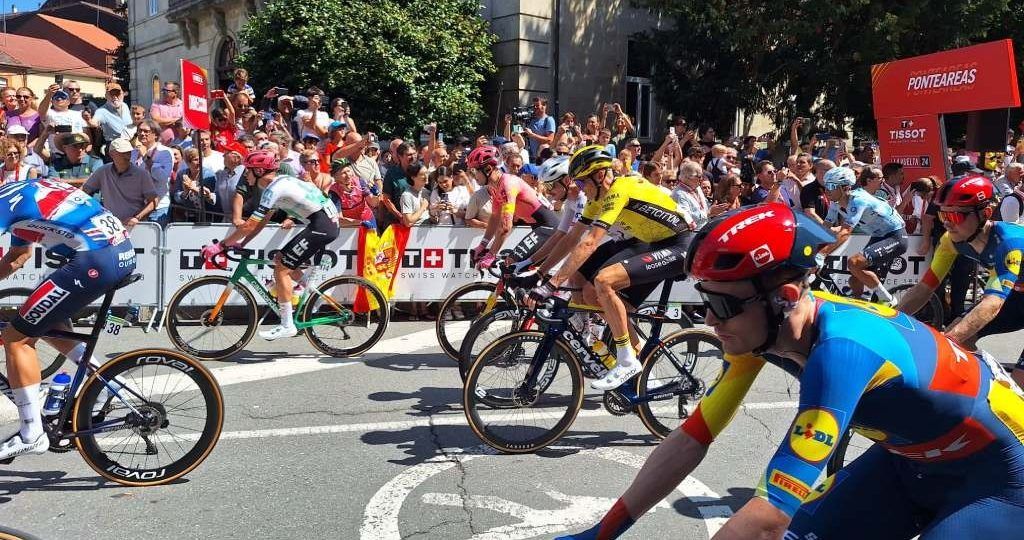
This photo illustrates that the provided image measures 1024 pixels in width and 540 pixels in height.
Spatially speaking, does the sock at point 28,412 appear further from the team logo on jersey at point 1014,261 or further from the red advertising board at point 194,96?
the red advertising board at point 194,96

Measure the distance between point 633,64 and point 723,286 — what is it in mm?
22711

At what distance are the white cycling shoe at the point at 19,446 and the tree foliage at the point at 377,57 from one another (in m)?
14.9

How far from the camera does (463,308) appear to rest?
809cm

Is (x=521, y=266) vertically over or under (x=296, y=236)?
under

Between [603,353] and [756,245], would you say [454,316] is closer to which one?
[603,353]

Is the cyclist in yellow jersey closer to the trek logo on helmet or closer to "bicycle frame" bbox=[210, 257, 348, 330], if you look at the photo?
"bicycle frame" bbox=[210, 257, 348, 330]

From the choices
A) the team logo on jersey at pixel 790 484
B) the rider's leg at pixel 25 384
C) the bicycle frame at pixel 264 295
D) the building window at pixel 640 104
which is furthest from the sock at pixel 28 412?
the building window at pixel 640 104

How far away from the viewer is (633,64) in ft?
78.8

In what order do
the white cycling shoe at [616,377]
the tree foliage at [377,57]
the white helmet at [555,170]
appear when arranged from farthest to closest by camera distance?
the tree foliage at [377,57], the white helmet at [555,170], the white cycling shoe at [616,377]

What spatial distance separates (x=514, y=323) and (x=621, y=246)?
1.13m

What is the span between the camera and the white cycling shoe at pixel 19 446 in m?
4.57

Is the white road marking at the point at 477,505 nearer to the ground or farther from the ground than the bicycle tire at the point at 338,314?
nearer to the ground

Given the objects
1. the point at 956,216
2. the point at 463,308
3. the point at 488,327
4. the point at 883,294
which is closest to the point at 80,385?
the point at 488,327

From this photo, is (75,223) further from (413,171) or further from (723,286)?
(413,171)
